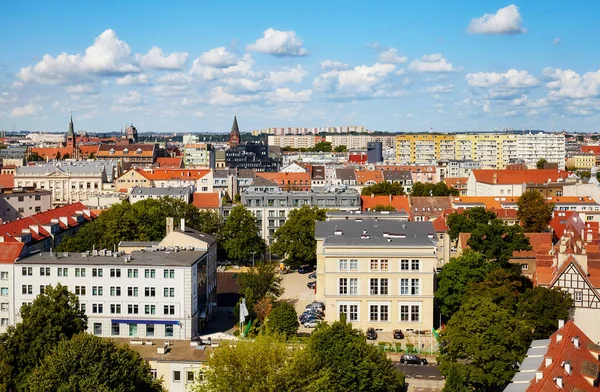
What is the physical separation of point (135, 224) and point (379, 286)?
30.1 m

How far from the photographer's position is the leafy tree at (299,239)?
7625 cm

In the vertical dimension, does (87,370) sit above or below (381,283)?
above

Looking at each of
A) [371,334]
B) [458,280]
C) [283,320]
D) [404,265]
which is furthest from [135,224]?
[458,280]

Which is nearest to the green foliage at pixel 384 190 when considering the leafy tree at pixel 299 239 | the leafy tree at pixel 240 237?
the leafy tree at pixel 299 239

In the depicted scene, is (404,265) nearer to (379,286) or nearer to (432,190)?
(379,286)

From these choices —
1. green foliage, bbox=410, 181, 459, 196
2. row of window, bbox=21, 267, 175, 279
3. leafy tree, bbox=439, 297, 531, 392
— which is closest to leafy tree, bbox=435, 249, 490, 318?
leafy tree, bbox=439, 297, 531, 392

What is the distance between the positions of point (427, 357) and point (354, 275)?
27.5 ft

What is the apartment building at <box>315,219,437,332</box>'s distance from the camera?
5475 cm

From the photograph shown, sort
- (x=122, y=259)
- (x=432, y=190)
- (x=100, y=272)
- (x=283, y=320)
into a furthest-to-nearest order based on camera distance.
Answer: (x=432, y=190) < (x=122, y=259) < (x=100, y=272) < (x=283, y=320)

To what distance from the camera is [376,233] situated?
58.2 meters

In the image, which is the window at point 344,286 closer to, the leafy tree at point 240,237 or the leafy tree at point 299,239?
the leafy tree at point 299,239

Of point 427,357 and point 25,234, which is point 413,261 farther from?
point 25,234

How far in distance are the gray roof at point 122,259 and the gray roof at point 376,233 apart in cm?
1063

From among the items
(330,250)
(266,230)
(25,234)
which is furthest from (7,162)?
(330,250)
